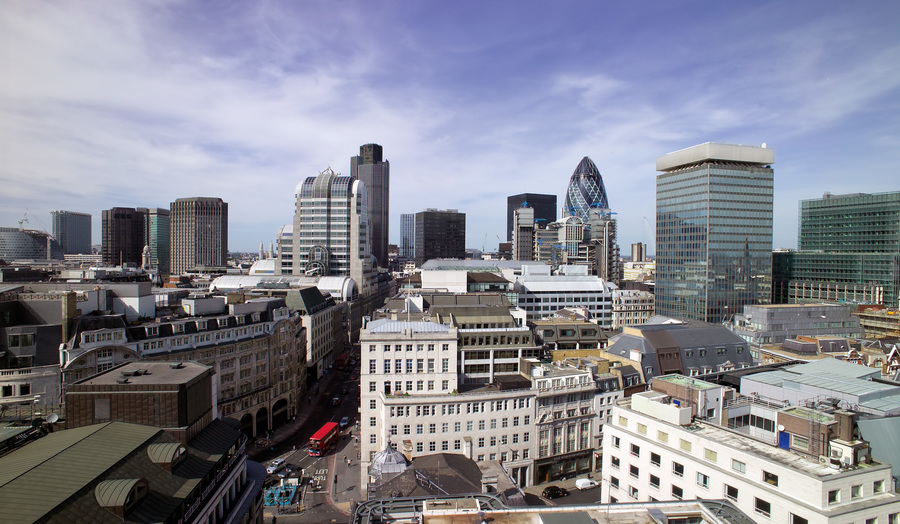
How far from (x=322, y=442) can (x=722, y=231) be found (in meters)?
146

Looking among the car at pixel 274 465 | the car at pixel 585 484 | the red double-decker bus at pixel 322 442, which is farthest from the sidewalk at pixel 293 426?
the car at pixel 585 484

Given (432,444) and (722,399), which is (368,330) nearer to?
(432,444)

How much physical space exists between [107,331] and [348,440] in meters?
42.2

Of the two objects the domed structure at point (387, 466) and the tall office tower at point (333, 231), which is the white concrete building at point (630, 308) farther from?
the domed structure at point (387, 466)

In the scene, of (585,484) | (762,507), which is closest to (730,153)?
(585,484)

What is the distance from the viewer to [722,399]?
53.3 meters

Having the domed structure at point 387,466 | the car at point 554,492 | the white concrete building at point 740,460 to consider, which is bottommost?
the car at point 554,492

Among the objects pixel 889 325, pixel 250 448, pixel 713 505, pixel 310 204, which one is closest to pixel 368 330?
pixel 250 448

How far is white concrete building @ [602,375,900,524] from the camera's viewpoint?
37219mm

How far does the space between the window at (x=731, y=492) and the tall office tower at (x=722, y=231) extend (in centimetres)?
13793

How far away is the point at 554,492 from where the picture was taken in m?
71.7

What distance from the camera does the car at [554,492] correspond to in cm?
7125

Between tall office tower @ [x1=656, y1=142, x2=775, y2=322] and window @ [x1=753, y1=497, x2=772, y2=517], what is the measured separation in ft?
459

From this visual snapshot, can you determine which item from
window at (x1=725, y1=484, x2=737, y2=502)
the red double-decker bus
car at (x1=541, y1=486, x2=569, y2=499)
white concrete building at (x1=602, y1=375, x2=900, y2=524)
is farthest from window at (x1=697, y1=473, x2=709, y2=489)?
the red double-decker bus
